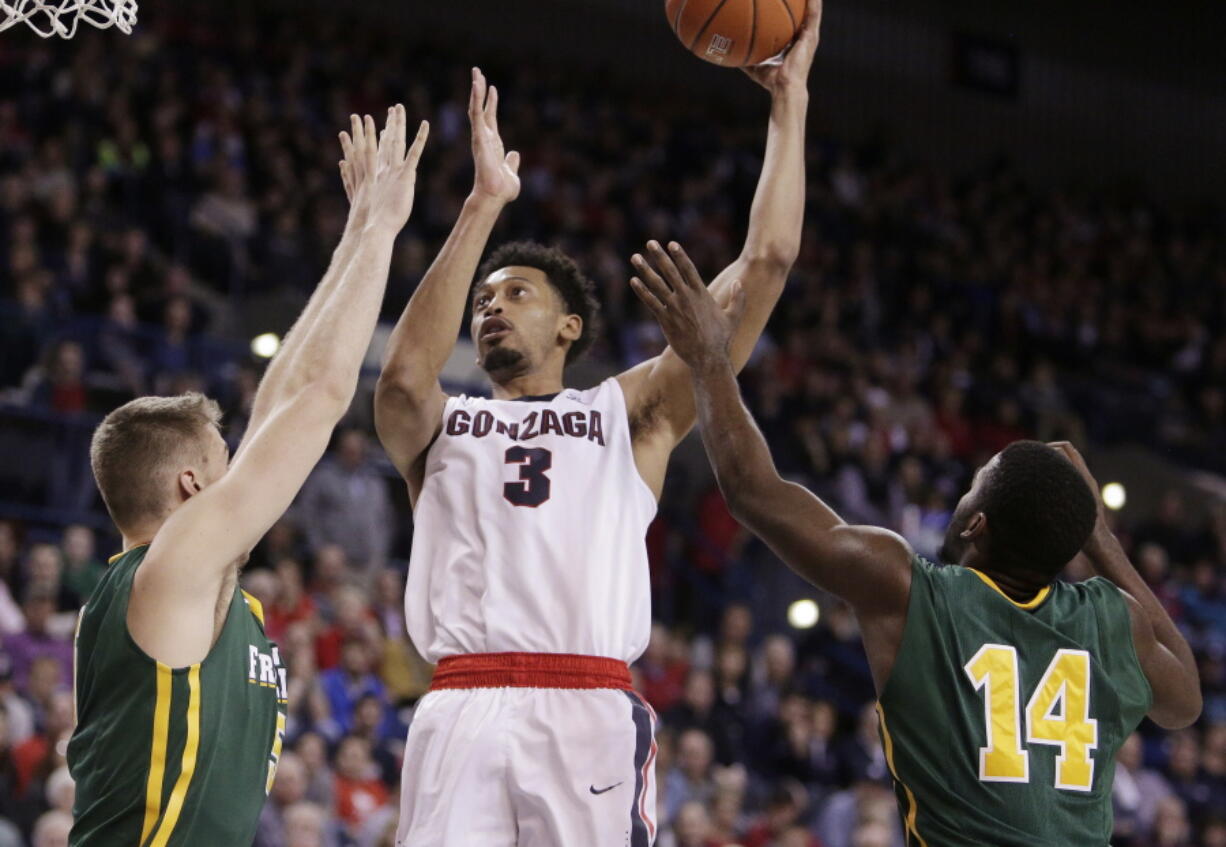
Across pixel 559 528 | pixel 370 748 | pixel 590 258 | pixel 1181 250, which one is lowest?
pixel 370 748

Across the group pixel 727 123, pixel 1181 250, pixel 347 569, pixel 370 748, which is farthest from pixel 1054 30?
pixel 370 748

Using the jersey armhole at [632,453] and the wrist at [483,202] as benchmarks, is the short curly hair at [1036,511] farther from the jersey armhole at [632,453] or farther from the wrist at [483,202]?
the wrist at [483,202]

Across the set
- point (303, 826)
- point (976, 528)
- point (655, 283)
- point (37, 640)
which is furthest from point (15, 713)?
point (976, 528)

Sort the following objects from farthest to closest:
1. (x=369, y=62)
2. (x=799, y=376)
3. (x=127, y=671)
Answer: (x=369, y=62), (x=799, y=376), (x=127, y=671)

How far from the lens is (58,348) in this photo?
35.8ft

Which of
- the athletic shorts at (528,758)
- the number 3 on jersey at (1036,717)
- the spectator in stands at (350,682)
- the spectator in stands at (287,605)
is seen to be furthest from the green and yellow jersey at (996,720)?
the spectator in stands at (287,605)

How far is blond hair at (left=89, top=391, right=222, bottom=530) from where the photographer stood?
367 cm

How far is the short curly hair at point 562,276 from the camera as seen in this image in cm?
516

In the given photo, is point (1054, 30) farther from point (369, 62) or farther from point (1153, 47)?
point (369, 62)

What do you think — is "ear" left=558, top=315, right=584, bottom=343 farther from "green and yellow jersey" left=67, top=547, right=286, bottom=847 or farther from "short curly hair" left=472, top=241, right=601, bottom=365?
"green and yellow jersey" left=67, top=547, right=286, bottom=847

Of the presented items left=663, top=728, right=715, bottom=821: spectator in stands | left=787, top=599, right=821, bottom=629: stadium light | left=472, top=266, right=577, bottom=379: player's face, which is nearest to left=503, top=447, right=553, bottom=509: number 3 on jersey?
left=472, top=266, right=577, bottom=379: player's face

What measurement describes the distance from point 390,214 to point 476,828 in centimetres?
157

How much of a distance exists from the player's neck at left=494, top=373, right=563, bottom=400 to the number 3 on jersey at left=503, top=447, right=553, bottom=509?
0.33 meters

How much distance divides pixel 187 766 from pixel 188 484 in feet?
2.04
